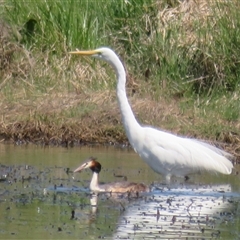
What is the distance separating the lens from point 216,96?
1467 cm

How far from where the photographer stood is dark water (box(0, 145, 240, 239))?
7.93 metres

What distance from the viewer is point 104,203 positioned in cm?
934

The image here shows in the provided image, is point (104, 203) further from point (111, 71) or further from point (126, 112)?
point (111, 71)

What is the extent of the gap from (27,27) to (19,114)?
3.12 m

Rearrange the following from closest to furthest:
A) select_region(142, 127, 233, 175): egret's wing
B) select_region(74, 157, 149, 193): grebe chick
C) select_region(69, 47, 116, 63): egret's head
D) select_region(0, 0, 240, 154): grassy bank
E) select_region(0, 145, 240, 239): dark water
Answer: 1. select_region(0, 145, 240, 239): dark water
2. select_region(74, 157, 149, 193): grebe chick
3. select_region(142, 127, 233, 175): egret's wing
4. select_region(69, 47, 116, 63): egret's head
5. select_region(0, 0, 240, 154): grassy bank

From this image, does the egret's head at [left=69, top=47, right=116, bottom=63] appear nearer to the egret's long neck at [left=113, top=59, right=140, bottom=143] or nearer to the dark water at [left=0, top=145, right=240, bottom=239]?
the egret's long neck at [left=113, top=59, right=140, bottom=143]

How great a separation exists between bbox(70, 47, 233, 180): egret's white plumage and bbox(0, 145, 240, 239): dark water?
212 mm

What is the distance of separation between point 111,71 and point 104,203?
6347 millimetres

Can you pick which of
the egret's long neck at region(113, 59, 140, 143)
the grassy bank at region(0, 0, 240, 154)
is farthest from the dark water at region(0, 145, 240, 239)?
the grassy bank at region(0, 0, 240, 154)

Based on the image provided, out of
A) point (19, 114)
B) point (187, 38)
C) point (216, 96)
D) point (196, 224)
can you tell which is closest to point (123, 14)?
point (187, 38)

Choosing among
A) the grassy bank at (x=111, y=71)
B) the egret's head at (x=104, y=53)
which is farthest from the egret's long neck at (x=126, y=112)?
the grassy bank at (x=111, y=71)

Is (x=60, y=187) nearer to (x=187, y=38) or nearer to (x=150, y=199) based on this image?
(x=150, y=199)

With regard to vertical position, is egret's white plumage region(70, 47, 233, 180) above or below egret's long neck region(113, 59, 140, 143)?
below

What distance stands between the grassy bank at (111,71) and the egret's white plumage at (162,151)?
1.82 m
